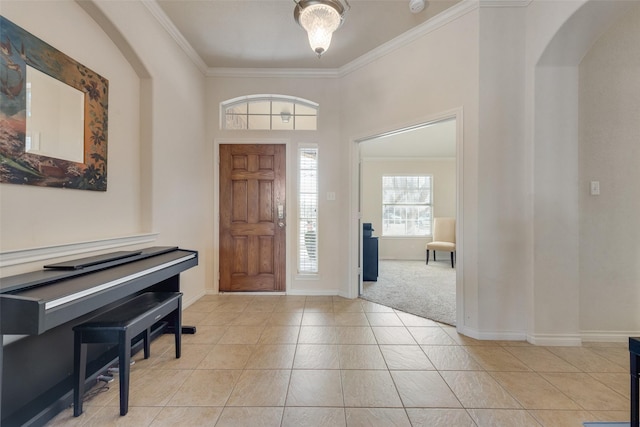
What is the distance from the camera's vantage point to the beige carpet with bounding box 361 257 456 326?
3001 mm

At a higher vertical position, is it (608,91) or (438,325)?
(608,91)

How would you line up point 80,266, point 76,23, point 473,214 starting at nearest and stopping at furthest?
point 80,266, point 76,23, point 473,214

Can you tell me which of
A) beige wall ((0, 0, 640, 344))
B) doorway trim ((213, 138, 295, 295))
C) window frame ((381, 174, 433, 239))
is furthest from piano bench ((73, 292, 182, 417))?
window frame ((381, 174, 433, 239))

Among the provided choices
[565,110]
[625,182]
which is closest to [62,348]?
[565,110]

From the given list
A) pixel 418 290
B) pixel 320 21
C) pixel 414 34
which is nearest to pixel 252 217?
pixel 320 21

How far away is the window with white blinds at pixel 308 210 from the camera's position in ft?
11.8

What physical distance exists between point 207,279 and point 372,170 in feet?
14.6

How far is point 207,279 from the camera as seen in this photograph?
3.56 m

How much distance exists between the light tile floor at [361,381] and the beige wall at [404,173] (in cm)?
373

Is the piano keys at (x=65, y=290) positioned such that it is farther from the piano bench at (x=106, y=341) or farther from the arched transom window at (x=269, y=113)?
the arched transom window at (x=269, y=113)

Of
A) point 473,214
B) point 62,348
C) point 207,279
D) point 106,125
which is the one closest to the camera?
point 62,348

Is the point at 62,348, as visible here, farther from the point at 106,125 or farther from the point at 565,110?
the point at 565,110

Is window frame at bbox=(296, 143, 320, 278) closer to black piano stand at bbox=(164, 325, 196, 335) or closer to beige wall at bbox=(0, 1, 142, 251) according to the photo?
black piano stand at bbox=(164, 325, 196, 335)

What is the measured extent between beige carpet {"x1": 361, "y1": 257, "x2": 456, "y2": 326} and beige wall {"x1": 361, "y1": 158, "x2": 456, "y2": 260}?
0.78m
